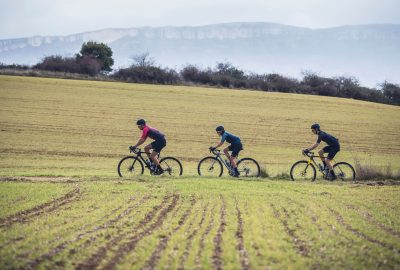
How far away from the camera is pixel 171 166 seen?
16094mm

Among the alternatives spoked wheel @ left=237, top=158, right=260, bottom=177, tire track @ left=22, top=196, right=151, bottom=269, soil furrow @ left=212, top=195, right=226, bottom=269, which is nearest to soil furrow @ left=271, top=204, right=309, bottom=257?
soil furrow @ left=212, top=195, right=226, bottom=269

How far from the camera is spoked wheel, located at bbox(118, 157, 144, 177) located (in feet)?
51.8

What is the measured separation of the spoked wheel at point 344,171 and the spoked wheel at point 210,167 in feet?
14.7

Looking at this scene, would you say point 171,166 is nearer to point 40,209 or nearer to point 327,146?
point 327,146

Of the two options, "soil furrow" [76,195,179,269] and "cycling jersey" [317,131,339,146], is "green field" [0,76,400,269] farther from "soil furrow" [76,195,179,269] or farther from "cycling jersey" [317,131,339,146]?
"cycling jersey" [317,131,339,146]

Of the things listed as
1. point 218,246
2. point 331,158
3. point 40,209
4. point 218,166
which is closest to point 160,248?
point 218,246

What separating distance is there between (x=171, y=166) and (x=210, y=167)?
150 cm

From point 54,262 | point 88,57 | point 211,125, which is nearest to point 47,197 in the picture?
point 54,262

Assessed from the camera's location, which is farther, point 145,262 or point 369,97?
point 369,97

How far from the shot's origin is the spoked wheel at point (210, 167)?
16.2 metres

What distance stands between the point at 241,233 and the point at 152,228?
1.79 m

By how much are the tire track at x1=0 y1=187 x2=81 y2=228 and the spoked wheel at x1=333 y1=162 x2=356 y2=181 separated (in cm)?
969

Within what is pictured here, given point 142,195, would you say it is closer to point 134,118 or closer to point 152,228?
point 152,228

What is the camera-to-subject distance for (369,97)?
68125 millimetres
